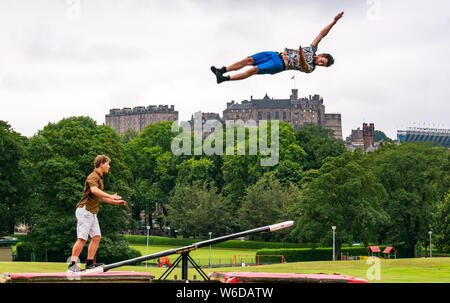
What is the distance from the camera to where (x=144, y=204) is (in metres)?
123

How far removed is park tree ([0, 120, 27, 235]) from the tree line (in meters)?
0.11

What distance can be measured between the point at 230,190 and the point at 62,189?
49587 mm

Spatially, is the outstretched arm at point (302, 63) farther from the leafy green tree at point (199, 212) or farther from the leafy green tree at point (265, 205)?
the leafy green tree at point (199, 212)

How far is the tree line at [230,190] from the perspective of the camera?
66938mm

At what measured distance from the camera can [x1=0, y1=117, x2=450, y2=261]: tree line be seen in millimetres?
66938

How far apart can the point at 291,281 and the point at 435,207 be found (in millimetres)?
85930

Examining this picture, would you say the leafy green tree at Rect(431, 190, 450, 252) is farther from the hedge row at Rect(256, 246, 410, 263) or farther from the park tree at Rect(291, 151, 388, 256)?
the hedge row at Rect(256, 246, 410, 263)

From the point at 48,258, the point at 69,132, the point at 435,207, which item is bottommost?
the point at 48,258

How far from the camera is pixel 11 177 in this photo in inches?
2950

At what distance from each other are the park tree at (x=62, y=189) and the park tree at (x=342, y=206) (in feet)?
69.1

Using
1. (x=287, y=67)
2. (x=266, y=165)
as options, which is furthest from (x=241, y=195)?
(x=287, y=67)

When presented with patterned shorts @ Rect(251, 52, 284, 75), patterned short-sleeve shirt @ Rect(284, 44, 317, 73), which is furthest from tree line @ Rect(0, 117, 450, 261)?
patterned shorts @ Rect(251, 52, 284, 75)

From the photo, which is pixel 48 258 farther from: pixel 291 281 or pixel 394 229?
pixel 291 281

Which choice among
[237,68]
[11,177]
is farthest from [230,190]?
[237,68]
